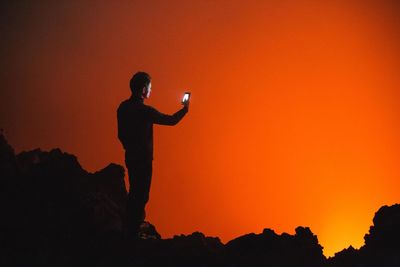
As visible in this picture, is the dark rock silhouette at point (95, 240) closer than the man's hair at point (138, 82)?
Yes

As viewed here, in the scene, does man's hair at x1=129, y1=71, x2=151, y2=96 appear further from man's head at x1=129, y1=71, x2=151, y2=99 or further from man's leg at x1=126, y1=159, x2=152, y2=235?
man's leg at x1=126, y1=159, x2=152, y2=235

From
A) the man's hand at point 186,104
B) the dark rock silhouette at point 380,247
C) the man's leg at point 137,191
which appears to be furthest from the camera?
the man's hand at point 186,104

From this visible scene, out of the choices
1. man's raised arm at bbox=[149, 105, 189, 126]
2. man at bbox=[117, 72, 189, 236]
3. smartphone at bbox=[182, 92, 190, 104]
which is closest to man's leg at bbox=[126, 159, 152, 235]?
man at bbox=[117, 72, 189, 236]

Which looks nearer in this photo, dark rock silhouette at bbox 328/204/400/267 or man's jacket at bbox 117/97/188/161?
dark rock silhouette at bbox 328/204/400/267

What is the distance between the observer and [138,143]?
21.0ft

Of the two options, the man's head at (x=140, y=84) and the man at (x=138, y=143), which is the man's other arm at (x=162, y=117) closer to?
the man at (x=138, y=143)

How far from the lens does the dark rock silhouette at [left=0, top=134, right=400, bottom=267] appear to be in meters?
5.53

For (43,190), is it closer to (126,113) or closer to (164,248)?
(126,113)

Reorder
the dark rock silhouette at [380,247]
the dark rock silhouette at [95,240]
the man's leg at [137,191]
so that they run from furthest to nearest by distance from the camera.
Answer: the man's leg at [137,191]
the dark rock silhouette at [95,240]
the dark rock silhouette at [380,247]

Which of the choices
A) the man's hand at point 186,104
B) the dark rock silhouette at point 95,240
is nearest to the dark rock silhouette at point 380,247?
the dark rock silhouette at point 95,240

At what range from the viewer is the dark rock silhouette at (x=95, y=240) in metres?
5.53

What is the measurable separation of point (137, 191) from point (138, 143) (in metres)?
0.88

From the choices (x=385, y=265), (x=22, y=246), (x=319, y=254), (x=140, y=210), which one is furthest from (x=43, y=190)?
(x=385, y=265)

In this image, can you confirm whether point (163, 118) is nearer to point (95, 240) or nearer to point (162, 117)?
point (162, 117)
